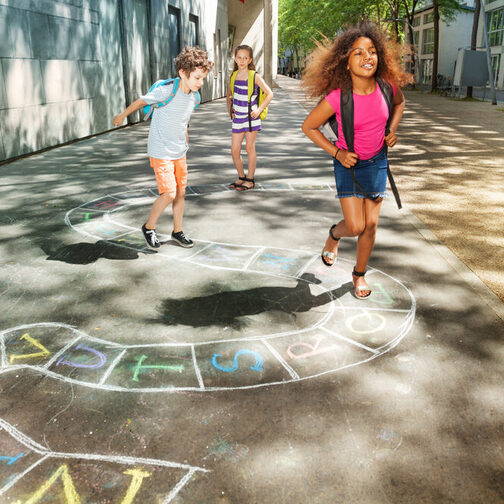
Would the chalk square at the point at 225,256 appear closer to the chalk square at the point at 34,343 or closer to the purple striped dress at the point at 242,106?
the chalk square at the point at 34,343

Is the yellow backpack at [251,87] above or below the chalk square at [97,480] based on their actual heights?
above

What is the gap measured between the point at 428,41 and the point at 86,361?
64866 mm

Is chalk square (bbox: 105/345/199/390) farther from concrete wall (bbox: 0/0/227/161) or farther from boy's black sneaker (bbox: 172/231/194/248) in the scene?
concrete wall (bbox: 0/0/227/161)

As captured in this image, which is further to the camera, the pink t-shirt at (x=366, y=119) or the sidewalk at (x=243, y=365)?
the pink t-shirt at (x=366, y=119)

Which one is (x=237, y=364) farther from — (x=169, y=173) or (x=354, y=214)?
(x=169, y=173)

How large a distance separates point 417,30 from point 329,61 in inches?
2667

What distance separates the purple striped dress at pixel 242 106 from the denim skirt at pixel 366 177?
3572 mm

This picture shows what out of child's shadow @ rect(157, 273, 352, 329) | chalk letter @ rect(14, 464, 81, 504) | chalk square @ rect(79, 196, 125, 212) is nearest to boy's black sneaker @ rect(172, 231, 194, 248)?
child's shadow @ rect(157, 273, 352, 329)

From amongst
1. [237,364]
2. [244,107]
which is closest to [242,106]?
[244,107]

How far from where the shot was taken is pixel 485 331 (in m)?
3.34

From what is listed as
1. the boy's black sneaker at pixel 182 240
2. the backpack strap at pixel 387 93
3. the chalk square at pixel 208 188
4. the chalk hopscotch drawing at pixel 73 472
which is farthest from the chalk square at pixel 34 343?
the chalk square at pixel 208 188

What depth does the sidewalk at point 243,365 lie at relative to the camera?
2.17 metres

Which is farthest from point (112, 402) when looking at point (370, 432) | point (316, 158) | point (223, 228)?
point (316, 158)

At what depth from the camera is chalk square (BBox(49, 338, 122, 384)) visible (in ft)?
9.37
